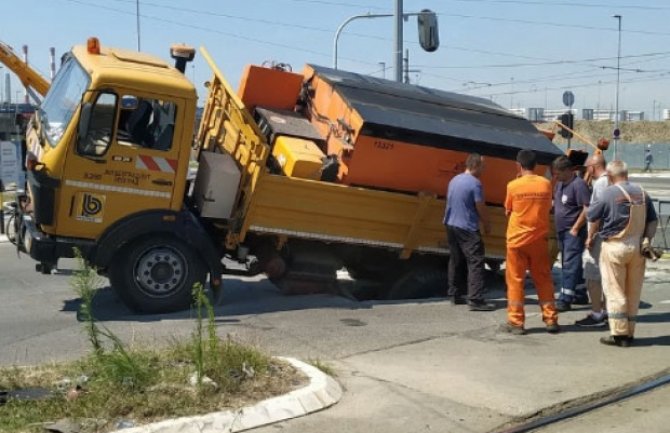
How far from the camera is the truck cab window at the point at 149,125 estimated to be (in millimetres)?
8602

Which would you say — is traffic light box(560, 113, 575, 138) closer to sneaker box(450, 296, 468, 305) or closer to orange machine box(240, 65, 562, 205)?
orange machine box(240, 65, 562, 205)

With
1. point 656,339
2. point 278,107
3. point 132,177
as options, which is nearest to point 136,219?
point 132,177

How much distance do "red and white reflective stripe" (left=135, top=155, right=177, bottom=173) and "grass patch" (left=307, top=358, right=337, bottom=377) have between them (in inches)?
115

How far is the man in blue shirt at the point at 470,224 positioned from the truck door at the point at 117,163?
2970 mm

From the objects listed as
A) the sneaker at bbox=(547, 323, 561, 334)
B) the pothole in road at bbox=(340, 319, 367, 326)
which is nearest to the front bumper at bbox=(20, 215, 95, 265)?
the pothole in road at bbox=(340, 319, 367, 326)

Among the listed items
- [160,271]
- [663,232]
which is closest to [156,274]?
[160,271]

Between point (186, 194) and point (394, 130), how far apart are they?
7.96ft

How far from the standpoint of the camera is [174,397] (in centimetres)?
543

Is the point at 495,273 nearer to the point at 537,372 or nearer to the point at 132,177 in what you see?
the point at 537,372

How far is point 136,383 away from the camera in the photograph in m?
5.56

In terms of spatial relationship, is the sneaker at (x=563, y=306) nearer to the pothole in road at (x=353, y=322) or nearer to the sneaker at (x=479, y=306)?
the sneaker at (x=479, y=306)

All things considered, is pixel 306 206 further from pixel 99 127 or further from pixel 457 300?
pixel 99 127

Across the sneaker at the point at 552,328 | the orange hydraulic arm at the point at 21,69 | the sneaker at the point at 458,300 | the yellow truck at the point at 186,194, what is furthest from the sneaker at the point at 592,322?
the orange hydraulic arm at the point at 21,69

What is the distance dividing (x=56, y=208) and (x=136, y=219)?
784 millimetres
